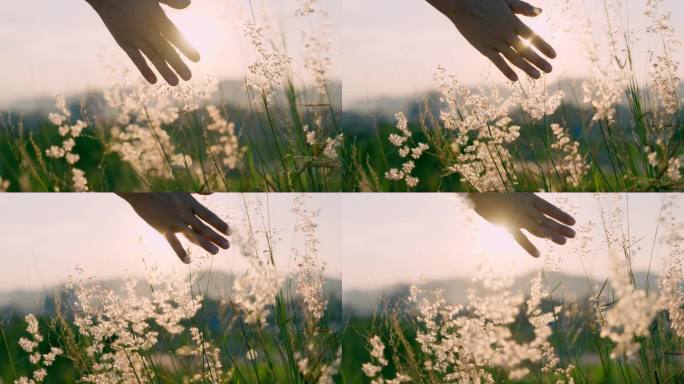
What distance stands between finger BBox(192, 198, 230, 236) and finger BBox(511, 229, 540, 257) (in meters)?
0.73

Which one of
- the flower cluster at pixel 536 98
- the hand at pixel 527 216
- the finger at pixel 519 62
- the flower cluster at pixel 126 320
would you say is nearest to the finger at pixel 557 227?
the hand at pixel 527 216

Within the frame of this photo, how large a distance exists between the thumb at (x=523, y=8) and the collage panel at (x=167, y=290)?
657mm

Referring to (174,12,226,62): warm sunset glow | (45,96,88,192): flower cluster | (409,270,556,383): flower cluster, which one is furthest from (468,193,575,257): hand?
(45,96,88,192): flower cluster

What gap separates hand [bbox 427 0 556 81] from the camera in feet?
6.51

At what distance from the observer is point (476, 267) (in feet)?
6.66

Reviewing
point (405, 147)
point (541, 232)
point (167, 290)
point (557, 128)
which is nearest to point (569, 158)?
point (557, 128)

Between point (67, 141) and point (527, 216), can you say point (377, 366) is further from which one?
point (67, 141)

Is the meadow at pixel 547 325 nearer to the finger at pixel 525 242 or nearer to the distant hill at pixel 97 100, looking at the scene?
the finger at pixel 525 242

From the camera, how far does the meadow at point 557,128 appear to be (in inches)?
77.7

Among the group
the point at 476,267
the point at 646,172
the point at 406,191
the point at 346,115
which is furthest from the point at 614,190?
the point at 346,115

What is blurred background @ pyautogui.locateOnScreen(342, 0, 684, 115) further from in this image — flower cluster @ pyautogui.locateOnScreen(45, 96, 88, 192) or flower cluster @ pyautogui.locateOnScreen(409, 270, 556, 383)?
flower cluster @ pyautogui.locateOnScreen(45, 96, 88, 192)

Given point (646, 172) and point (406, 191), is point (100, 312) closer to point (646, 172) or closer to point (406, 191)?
point (406, 191)

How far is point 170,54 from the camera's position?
2.04 meters

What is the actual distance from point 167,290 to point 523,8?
1.14m
